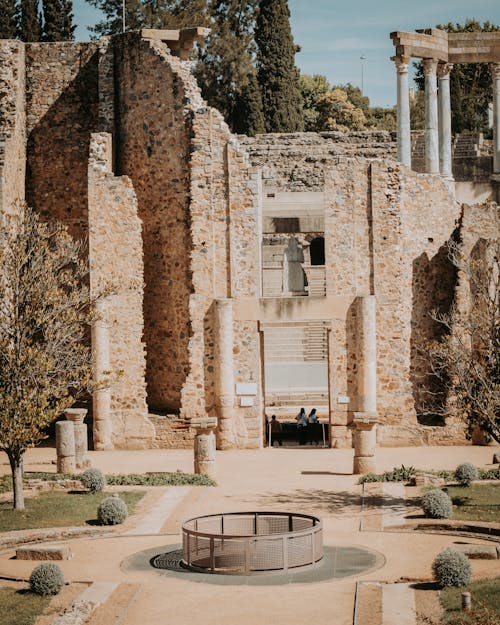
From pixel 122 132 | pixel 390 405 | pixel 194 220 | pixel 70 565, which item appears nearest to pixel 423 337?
pixel 390 405

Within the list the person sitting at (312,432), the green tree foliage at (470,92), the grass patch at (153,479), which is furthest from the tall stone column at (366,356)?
the green tree foliage at (470,92)

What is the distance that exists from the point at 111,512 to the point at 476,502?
6710 millimetres

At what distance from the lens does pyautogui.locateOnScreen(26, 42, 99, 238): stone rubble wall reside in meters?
38.4

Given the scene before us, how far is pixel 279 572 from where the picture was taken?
20688 millimetres

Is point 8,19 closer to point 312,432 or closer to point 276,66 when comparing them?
point 276,66

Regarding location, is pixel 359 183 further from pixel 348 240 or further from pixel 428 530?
pixel 428 530

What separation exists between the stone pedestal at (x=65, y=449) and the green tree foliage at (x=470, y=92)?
34.9 m

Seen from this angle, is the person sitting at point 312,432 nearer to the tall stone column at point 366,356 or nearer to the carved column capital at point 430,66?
the tall stone column at point 366,356

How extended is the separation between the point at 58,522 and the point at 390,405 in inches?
498

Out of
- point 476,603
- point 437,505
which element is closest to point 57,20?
point 437,505

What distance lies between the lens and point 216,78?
55.7 m

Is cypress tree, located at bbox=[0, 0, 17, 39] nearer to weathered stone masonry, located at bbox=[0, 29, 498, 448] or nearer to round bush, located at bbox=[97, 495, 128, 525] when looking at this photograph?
weathered stone masonry, located at bbox=[0, 29, 498, 448]

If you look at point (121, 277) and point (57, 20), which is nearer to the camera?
point (121, 277)

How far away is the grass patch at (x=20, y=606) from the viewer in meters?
18.4
